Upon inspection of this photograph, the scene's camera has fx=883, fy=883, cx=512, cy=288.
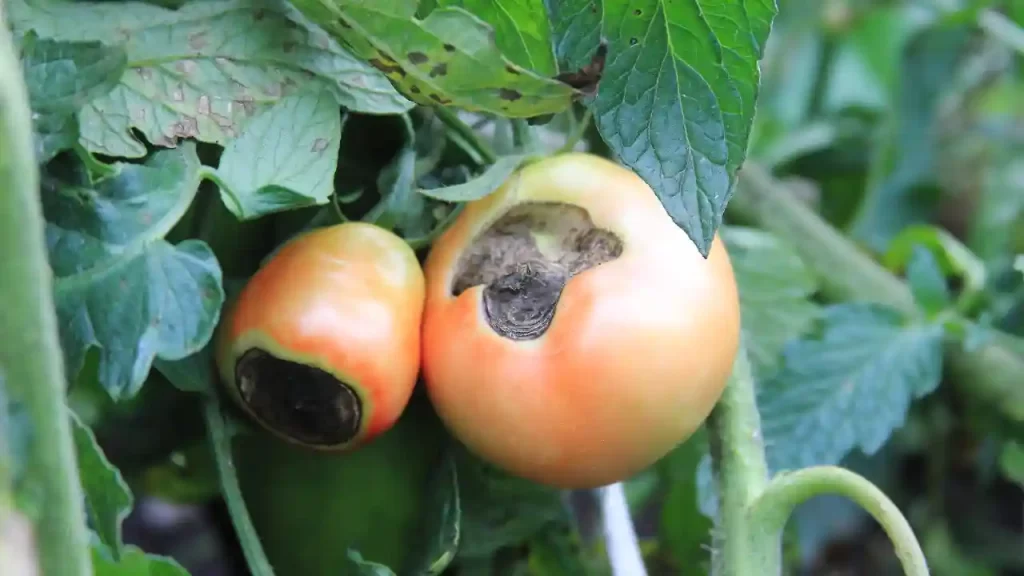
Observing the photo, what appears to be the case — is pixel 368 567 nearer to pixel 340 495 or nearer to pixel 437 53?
pixel 340 495

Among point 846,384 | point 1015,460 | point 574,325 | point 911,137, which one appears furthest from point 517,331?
point 911,137

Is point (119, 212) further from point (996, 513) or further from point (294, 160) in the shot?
point (996, 513)

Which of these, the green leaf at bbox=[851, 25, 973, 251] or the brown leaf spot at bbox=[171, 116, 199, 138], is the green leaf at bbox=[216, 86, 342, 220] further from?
the green leaf at bbox=[851, 25, 973, 251]

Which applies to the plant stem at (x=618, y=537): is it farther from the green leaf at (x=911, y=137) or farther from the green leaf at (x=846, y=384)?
the green leaf at (x=911, y=137)

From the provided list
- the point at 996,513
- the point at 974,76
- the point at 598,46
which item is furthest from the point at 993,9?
the point at 598,46

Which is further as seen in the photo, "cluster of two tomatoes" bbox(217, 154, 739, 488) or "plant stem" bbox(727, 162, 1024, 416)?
"plant stem" bbox(727, 162, 1024, 416)

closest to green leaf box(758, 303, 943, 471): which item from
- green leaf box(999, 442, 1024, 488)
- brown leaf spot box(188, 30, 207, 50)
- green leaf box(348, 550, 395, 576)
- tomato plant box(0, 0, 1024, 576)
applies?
tomato plant box(0, 0, 1024, 576)
